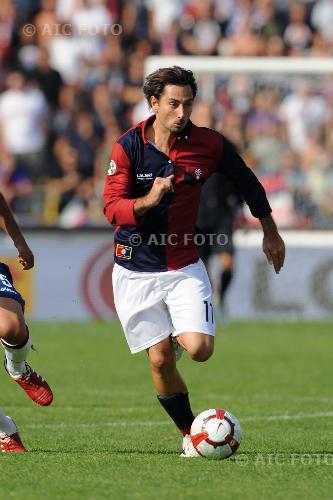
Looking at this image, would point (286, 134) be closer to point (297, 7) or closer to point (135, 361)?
point (297, 7)

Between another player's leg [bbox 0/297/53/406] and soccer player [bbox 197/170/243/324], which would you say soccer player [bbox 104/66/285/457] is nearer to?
another player's leg [bbox 0/297/53/406]

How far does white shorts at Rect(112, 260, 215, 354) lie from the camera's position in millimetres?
7285

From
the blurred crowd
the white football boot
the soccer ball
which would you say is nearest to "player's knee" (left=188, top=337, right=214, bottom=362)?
the soccer ball

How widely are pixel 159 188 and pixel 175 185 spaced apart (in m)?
0.72

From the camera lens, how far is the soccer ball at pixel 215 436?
705 cm

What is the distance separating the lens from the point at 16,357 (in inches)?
286

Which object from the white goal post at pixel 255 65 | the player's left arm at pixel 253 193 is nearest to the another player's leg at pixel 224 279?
the white goal post at pixel 255 65

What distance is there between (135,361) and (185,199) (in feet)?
22.4

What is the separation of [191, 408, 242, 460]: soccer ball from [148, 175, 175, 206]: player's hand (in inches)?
54.3

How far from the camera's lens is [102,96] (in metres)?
19.7

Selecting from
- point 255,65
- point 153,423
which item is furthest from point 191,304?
point 255,65

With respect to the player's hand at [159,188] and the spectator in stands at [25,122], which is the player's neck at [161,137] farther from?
the spectator in stands at [25,122]

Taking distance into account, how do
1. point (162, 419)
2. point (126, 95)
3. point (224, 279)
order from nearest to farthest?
point (162, 419) < point (224, 279) < point (126, 95)

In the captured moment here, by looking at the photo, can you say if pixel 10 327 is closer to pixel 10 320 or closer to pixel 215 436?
pixel 10 320
